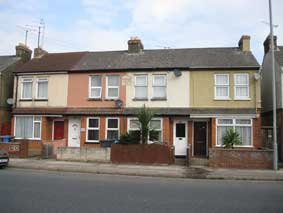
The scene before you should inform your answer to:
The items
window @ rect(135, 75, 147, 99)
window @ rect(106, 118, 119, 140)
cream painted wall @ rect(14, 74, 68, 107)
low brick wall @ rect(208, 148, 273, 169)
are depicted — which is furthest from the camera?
cream painted wall @ rect(14, 74, 68, 107)

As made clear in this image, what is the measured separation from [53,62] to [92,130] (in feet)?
22.6

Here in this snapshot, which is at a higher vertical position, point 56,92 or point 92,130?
point 56,92

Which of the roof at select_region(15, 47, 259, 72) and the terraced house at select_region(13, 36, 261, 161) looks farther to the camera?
the roof at select_region(15, 47, 259, 72)

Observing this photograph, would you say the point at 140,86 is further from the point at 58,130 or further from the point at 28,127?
the point at 28,127

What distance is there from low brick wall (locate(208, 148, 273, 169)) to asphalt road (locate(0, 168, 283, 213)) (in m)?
2.77

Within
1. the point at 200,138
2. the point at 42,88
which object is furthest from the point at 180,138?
the point at 42,88

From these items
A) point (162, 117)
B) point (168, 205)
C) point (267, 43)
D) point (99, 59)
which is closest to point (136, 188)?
point (168, 205)

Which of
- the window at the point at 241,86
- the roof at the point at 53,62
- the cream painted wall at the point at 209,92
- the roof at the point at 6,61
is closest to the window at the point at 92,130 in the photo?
the roof at the point at 53,62

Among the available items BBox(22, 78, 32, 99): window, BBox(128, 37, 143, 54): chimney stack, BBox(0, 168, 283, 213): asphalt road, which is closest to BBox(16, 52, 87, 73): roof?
BBox(22, 78, 32, 99): window

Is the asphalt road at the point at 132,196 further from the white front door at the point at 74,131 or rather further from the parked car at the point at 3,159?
the white front door at the point at 74,131

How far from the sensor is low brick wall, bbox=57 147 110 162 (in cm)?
1512

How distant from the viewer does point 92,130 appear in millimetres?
18516

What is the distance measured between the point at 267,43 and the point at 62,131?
17731mm

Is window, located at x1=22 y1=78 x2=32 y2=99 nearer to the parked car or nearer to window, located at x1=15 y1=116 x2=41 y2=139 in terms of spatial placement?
window, located at x1=15 y1=116 x2=41 y2=139
